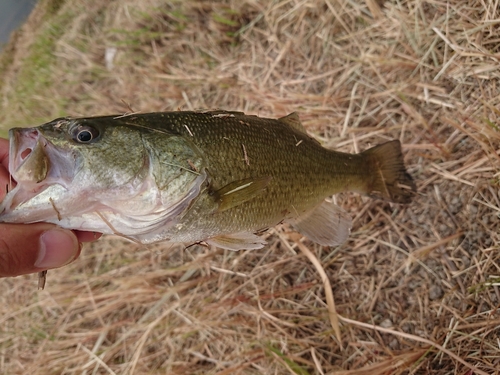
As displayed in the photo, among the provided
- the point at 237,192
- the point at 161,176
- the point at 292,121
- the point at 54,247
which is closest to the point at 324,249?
the point at 292,121

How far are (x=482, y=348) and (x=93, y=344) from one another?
287cm

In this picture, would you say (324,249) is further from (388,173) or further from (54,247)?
(54,247)

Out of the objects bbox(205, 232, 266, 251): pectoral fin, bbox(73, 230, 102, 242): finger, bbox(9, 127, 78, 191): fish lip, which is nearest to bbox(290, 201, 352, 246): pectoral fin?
bbox(205, 232, 266, 251): pectoral fin

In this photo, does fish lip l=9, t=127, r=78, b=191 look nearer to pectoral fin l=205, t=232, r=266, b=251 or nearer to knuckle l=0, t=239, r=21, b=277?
knuckle l=0, t=239, r=21, b=277

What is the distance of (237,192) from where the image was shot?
160 centimetres

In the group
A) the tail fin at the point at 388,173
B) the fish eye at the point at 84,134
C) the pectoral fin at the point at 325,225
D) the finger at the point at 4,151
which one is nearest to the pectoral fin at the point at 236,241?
the pectoral fin at the point at 325,225

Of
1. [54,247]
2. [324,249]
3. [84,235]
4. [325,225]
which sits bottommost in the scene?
[324,249]

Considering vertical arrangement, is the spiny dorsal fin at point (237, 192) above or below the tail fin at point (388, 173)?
above

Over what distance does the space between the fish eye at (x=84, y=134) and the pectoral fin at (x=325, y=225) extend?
1.04 m

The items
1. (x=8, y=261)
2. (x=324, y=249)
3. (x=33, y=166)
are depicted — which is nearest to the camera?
(x=33, y=166)

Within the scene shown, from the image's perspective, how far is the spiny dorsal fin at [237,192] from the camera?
5.25ft

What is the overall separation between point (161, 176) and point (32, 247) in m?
0.54

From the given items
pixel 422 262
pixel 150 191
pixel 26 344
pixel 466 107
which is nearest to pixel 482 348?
pixel 422 262

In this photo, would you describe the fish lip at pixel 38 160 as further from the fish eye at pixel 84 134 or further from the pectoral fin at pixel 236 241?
the pectoral fin at pixel 236 241
